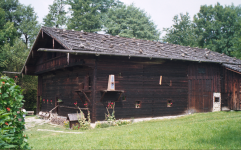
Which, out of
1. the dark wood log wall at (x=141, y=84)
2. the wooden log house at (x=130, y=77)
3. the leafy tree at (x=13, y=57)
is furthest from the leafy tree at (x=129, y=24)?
the dark wood log wall at (x=141, y=84)

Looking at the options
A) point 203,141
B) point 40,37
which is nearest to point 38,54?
point 40,37

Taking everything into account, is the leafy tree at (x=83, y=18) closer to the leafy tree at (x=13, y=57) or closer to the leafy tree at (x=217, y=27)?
the leafy tree at (x=13, y=57)

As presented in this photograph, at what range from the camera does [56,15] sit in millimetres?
43969

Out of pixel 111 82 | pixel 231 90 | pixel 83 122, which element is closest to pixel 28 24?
pixel 111 82

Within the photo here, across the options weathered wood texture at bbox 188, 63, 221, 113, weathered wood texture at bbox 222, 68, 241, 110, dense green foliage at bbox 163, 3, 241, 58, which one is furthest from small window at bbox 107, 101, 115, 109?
dense green foliage at bbox 163, 3, 241, 58

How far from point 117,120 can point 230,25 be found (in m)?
29.9

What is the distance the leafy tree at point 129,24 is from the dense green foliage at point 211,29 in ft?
15.9

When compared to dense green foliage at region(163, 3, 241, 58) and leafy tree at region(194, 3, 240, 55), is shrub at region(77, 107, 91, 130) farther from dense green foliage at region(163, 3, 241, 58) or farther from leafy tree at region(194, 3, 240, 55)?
leafy tree at region(194, 3, 240, 55)

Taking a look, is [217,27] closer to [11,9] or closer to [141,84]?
[141,84]

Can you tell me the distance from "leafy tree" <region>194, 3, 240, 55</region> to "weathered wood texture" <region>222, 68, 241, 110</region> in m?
16.7

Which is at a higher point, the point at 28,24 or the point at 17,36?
the point at 28,24

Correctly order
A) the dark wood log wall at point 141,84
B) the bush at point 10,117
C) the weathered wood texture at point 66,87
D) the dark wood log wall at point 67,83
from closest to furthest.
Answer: the bush at point 10,117 → the dark wood log wall at point 141,84 → the dark wood log wall at point 67,83 → the weathered wood texture at point 66,87

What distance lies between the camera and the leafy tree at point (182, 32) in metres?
43.9

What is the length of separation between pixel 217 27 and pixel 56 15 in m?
26.8
